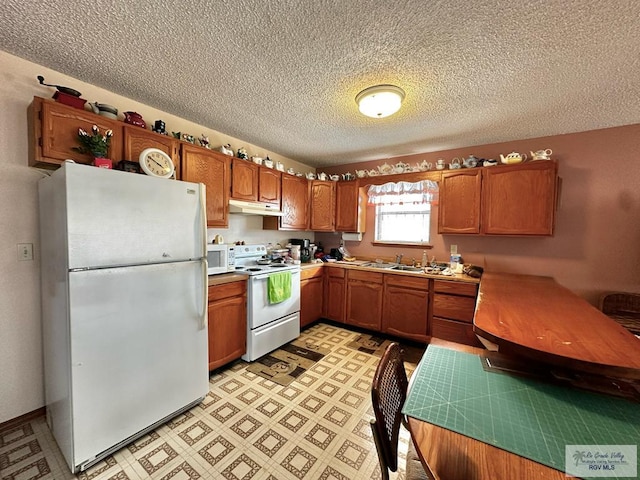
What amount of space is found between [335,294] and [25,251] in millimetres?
3010

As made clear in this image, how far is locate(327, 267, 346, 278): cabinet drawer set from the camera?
11.6ft

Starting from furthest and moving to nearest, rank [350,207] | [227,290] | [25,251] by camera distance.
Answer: [350,207], [227,290], [25,251]

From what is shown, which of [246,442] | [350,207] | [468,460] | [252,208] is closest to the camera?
[468,460]

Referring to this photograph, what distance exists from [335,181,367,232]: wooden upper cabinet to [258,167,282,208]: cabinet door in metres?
1.01

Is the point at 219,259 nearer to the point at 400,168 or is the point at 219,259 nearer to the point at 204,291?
the point at 204,291

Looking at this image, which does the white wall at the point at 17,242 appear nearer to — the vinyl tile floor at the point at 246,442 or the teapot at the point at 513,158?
the vinyl tile floor at the point at 246,442

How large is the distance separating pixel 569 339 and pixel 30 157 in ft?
10.7

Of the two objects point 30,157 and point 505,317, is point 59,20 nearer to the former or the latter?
point 30,157

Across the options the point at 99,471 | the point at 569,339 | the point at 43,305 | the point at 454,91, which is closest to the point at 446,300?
the point at 569,339

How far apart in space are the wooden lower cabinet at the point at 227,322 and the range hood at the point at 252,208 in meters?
0.77

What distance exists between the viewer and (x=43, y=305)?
178cm

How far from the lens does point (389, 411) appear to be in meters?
0.94

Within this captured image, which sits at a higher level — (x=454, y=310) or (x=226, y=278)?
(x=226, y=278)

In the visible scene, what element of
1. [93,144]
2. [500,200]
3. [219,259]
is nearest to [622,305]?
[500,200]
